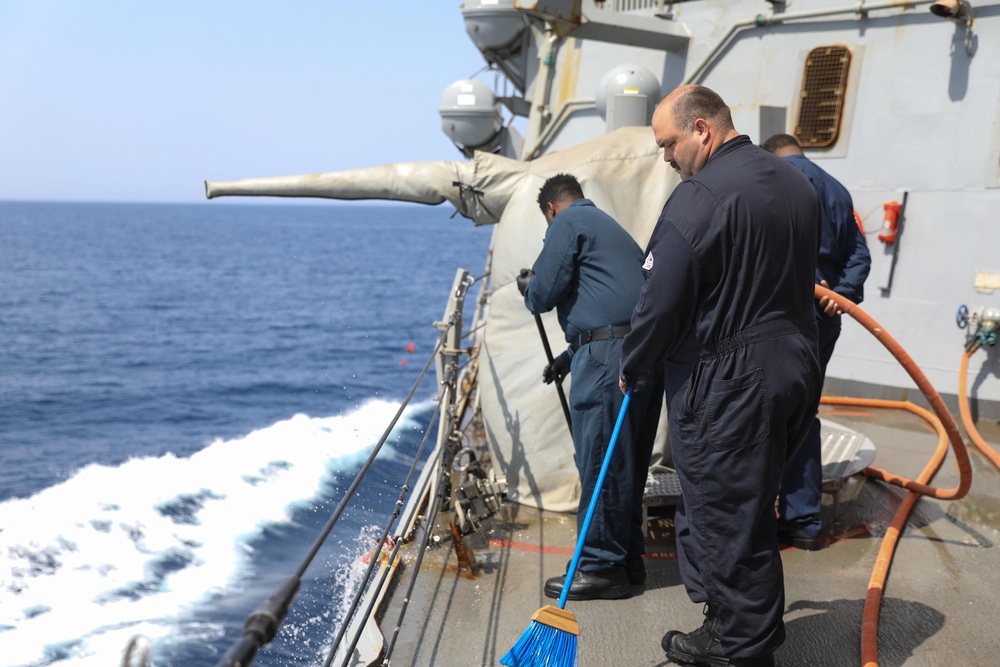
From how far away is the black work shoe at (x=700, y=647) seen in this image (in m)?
3.30

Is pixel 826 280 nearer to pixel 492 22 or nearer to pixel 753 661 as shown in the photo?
pixel 753 661

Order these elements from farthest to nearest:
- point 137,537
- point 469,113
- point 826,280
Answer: point 469,113
point 137,537
point 826,280

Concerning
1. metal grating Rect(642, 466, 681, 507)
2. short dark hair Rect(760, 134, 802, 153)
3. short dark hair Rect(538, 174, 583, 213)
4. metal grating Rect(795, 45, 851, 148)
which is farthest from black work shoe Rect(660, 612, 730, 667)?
metal grating Rect(795, 45, 851, 148)

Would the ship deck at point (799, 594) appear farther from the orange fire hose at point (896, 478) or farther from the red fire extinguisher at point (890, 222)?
the red fire extinguisher at point (890, 222)

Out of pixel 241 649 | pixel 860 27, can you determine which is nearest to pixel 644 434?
pixel 241 649

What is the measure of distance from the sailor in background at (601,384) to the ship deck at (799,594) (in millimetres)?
200

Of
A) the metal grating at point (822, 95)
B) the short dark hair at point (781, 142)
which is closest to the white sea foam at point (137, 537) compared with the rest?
the short dark hair at point (781, 142)

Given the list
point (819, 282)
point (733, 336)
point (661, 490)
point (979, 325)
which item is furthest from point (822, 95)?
point (733, 336)

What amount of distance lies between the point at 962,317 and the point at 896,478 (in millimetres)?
2303

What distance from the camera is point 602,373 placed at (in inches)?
155

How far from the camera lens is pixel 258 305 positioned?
40.2 m

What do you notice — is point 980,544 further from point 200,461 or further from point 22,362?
point 22,362

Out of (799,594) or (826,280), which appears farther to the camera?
(826,280)

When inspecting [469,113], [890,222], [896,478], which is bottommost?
[896,478]
